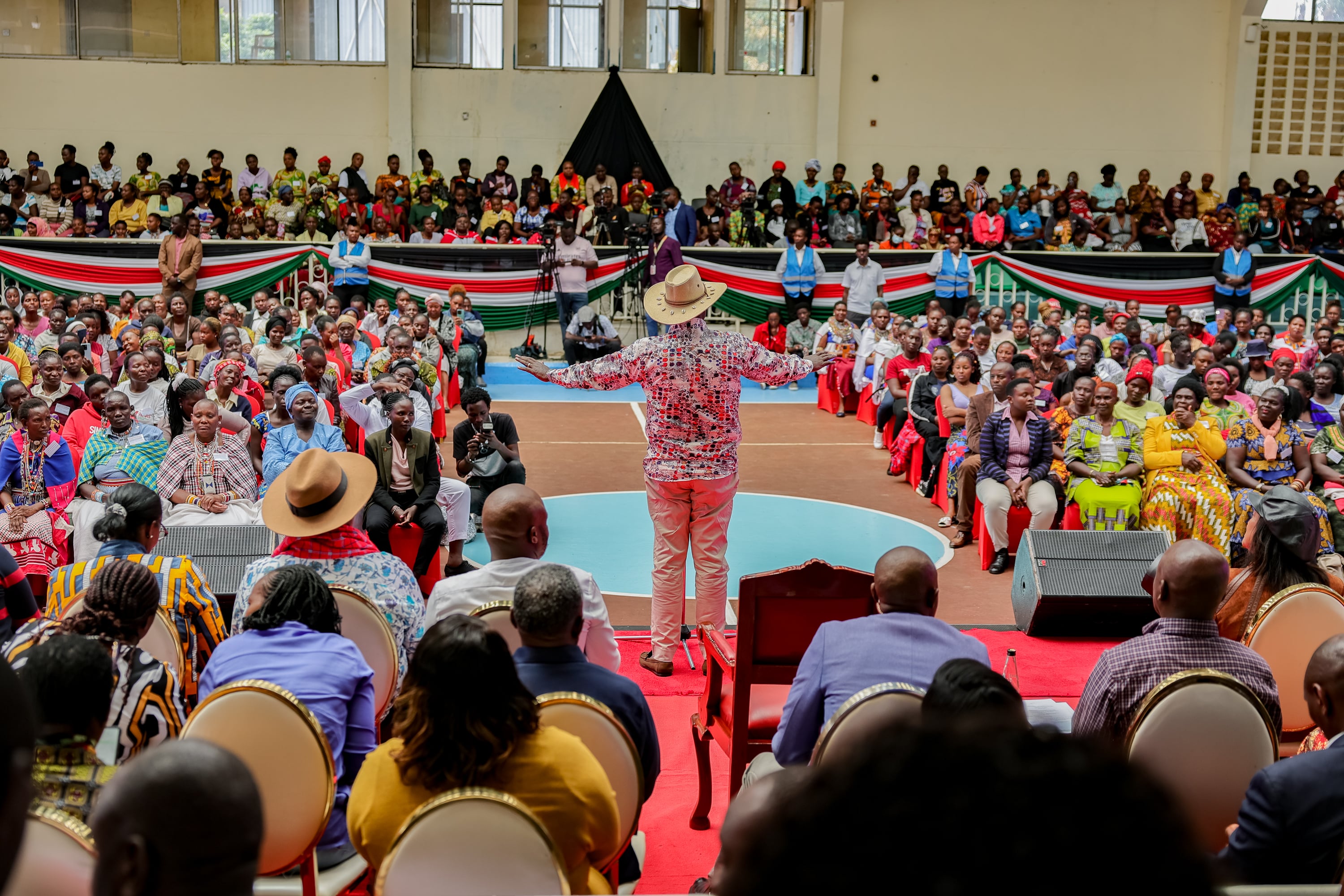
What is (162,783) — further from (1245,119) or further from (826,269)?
(1245,119)

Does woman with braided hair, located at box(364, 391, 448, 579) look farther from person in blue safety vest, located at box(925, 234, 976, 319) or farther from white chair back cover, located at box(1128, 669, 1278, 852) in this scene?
person in blue safety vest, located at box(925, 234, 976, 319)

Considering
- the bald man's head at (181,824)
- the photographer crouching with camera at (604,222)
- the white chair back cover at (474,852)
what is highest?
the photographer crouching with camera at (604,222)

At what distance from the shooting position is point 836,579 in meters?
4.17

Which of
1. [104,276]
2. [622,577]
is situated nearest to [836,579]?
[622,577]

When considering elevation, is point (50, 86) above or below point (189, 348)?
above

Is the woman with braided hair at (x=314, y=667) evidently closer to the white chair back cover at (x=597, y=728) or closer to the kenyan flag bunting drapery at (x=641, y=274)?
the white chair back cover at (x=597, y=728)

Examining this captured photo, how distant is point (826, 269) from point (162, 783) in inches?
602

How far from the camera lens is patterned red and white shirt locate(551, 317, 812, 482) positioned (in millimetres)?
5367

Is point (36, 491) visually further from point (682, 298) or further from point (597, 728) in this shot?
point (597, 728)

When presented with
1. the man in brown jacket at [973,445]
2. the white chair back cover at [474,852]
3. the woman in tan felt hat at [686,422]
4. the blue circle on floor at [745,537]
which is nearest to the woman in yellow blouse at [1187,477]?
the man in brown jacket at [973,445]

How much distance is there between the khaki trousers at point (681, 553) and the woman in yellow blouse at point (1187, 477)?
113 inches

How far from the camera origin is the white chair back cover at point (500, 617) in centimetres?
359

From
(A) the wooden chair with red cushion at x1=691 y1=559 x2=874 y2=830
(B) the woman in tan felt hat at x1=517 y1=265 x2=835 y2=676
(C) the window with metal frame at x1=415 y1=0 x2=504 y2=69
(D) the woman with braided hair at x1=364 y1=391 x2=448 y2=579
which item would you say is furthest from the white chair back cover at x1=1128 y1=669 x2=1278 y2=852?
(C) the window with metal frame at x1=415 y1=0 x2=504 y2=69

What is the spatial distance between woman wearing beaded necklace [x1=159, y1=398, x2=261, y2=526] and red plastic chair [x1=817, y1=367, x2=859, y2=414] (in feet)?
23.9
